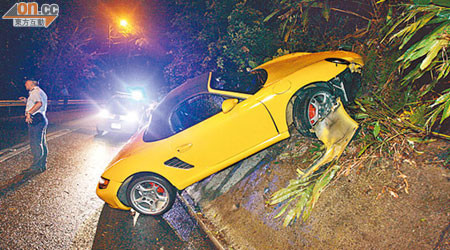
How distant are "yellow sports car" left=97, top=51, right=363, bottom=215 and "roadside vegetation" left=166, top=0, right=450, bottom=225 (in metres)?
0.60

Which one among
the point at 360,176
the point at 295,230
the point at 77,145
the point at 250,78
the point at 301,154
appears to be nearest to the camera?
the point at 295,230

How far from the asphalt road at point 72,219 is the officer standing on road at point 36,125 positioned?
0.28 metres

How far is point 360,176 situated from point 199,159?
88.8 inches

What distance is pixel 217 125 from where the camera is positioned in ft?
14.8

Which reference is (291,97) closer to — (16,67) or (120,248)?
(120,248)

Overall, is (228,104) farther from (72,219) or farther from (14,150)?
(14,150)

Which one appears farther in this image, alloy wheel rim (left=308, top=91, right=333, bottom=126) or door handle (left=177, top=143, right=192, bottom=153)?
alloy wheel rim (left=308, top=91, right=333, bottom=126)

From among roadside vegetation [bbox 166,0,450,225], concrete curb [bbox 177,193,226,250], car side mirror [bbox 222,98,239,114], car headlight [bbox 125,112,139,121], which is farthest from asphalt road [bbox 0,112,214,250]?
car headlight [bbox 125,112,139,121]

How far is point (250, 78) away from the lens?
5141mm

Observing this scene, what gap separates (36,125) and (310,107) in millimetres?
5932

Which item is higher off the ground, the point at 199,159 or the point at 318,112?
the point at 318,112

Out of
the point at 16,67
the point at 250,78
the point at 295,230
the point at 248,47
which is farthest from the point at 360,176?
the point at 16,67

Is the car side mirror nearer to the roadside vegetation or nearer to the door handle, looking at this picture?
the door handle

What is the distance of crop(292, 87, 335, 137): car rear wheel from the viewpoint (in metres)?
4.60
